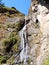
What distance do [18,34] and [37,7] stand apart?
12.8ft

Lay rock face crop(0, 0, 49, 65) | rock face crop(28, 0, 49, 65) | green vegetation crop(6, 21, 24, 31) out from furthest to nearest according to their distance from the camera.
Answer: green vegetation crop(6, 21, 24, 31) → rock face crop(0, 0, 49, 65) → rock face crop(28, 0, 49, 65)

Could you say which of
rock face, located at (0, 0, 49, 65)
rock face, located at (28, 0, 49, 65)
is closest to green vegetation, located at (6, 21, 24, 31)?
rock face, located at (0, 0, 49, 65)

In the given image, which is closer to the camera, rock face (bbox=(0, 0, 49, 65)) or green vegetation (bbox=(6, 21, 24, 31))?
rock face (bbox=(0, 0, 49, 65))

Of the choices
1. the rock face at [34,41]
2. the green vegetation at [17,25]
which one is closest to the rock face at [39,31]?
the rock face at [34,41]

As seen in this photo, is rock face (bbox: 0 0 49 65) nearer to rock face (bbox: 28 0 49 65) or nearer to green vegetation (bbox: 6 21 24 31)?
rock face (bbox: 28 0 49 65)

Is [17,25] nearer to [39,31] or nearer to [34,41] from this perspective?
[39,31]

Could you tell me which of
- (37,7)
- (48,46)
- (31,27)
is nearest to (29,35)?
(31,27)

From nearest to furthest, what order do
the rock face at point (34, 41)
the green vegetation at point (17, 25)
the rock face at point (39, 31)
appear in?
1. the rock face at point (39, 31)
2. the rock face at point (34, 41)
3. the green vegetation at point (17, 25)

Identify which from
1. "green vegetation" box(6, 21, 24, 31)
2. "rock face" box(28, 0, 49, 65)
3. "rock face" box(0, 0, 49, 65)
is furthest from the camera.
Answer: "green vegetation" box(6, 21, 24, 31)

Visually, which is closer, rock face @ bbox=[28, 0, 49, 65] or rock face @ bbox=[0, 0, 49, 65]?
rock face @ bbox=[28, 0, 49, 65]

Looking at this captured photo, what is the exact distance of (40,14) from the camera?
17.4m

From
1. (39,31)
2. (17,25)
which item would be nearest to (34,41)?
(39,31)

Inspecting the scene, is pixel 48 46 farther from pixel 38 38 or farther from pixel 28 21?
pixel 28 21

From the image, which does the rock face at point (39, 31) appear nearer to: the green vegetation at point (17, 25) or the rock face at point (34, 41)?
the rock face at point (34, 41)
